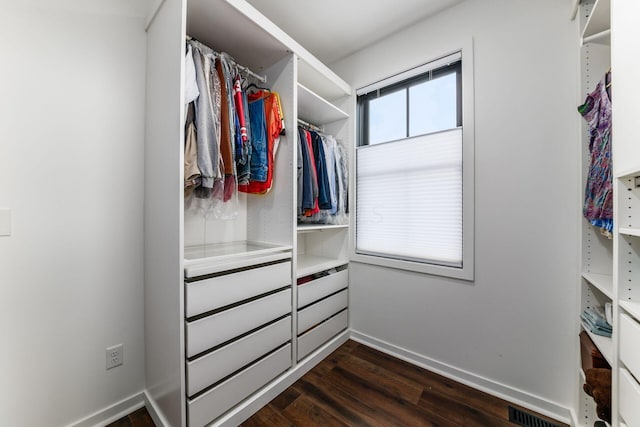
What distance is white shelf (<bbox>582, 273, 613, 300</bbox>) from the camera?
103 cm

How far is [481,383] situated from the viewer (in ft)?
5.31

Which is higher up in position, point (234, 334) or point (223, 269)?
point (223, 269)

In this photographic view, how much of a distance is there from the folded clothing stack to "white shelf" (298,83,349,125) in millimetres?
2058

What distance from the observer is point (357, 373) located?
1.77 m

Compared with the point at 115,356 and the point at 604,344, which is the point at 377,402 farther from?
the point at 115,356

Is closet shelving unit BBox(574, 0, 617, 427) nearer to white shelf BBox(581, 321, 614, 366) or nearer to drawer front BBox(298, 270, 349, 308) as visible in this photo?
white shelf BBox(581, 321, 614, 366)

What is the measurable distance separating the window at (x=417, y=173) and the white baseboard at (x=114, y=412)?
5.82ft

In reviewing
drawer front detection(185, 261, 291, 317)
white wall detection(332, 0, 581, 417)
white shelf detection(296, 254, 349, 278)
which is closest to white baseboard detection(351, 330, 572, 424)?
white wall detection(332, 0, 581, 417)

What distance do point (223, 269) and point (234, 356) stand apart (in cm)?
49

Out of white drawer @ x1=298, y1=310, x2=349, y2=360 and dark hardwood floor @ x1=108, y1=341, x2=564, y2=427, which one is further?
white drawer @ x1=298, y1=310, x2=349, y2=360

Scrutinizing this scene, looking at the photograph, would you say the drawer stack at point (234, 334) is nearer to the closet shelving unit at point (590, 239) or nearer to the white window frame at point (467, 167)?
the white window frame at point (467, 167)

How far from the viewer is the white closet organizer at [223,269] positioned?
1.17m

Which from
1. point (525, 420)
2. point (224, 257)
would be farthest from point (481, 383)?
point (224, 257)

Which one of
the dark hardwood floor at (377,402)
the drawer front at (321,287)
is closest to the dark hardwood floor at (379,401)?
the dark hardwood floor at (377,402)
